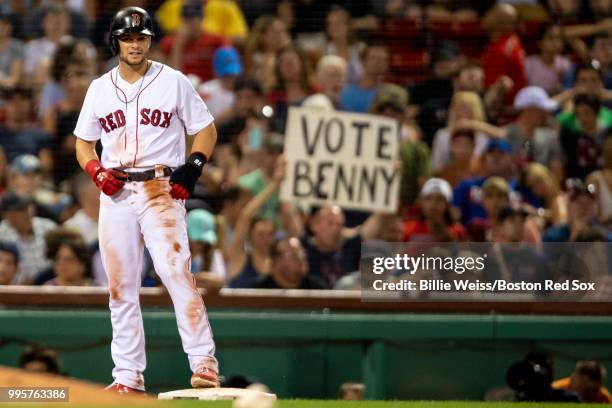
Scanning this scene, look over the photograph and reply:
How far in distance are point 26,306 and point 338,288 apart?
87.1 inches

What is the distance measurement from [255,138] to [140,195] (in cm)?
435

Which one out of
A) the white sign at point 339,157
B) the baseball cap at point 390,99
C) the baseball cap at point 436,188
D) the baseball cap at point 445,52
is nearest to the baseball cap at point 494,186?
the baseball cap at point 436,188

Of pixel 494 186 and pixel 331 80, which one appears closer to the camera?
pixel 494 186

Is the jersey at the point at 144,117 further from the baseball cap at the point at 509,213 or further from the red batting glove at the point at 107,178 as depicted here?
the baseball cap at the point at 509,213

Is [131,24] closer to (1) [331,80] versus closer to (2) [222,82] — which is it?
(1) [331,80]

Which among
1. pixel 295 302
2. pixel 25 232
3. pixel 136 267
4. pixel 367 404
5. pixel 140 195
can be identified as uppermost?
pixel 140 195

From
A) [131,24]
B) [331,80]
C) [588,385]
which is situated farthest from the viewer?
[331,80]

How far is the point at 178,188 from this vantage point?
7340 mm

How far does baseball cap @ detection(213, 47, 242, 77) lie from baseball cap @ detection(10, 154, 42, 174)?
6.10 feet

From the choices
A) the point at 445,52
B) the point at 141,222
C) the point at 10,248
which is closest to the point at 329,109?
the point at 445,52

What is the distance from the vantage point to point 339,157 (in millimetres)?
10961

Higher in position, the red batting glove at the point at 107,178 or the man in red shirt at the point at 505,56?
the man in red shirt at the point at 505,56

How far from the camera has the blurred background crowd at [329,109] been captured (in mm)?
10539

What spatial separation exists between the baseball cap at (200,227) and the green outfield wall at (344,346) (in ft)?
2.29
